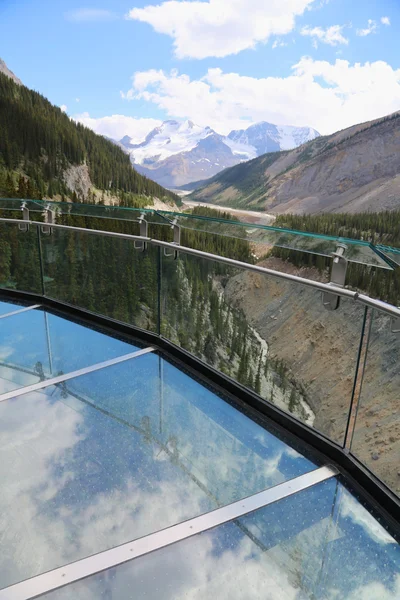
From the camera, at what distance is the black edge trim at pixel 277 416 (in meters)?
1.62

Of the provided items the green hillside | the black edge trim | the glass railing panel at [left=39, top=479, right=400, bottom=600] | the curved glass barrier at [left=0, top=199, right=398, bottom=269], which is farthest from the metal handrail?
the green hillside

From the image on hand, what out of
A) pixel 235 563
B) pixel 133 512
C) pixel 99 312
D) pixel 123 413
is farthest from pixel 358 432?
pixel 99 312

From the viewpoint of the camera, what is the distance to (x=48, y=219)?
3809 mm

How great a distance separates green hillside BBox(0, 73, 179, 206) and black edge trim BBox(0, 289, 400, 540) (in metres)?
41.5

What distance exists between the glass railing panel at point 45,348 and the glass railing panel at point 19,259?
54 cm

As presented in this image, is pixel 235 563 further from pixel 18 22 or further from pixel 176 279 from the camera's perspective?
pixel 18 22

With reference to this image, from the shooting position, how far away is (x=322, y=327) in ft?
7.39

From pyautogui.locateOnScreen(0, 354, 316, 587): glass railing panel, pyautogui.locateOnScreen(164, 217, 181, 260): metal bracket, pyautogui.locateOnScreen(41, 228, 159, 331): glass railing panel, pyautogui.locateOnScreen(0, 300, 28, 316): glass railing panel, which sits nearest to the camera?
pyautogui.locateOnScreen(0, 354, 316, 587): glass railing panel

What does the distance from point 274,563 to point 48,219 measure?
132 inches

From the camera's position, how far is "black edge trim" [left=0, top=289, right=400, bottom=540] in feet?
5.31

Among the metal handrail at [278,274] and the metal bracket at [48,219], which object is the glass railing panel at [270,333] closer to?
the metal handrail at [278,274]

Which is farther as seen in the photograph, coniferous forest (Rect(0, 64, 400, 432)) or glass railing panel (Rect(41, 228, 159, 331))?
glass railing panel (Rect(41, 228, 159, 331))

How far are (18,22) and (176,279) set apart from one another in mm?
191801

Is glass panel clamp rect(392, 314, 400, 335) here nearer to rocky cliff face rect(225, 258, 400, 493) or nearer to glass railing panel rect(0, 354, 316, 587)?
rocky cliff face rect(225, 258, 400, 493)
